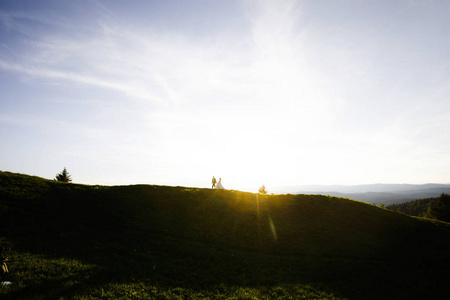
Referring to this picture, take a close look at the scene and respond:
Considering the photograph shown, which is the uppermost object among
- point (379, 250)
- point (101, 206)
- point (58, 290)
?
point (101, 206)

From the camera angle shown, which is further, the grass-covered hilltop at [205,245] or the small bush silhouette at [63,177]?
the small bush silhouette at [63,177]

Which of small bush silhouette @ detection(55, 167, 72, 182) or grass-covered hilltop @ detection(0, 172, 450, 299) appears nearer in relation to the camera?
grass-covered hilltop @ detection(0, 172, 450, 299)

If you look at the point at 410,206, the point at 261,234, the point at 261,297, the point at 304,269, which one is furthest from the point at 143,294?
the point at 410,206

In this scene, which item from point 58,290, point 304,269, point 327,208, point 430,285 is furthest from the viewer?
point 327,208

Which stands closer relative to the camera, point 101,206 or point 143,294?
point 143,294

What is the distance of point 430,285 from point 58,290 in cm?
2503

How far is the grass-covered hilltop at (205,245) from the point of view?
42.2ft

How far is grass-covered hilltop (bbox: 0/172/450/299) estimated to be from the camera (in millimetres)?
12859

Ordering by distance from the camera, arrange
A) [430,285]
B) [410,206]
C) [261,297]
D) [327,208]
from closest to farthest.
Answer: [261,297] < [430,285] < [327,208] < [410,206]

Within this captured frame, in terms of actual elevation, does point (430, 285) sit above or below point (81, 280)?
below

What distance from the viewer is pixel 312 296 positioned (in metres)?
Answer: 13.8

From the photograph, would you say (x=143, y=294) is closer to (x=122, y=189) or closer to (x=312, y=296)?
(x=312, y=296)

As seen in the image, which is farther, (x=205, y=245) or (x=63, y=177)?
(x=63, y=177)

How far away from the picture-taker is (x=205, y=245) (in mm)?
21000
